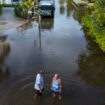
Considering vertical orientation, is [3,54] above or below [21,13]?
below

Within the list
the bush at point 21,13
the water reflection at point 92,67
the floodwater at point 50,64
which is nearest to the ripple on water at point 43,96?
the floodwater at point 50,64

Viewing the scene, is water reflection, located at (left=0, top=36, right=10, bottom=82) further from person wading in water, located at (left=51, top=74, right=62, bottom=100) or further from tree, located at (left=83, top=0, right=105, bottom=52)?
tree, located at (left=83, top=0, right=105, bottom=52)

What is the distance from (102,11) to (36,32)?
11.5 metres

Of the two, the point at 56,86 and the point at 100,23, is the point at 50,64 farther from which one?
the point at 100,23

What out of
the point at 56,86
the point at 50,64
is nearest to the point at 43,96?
the point at 56,86

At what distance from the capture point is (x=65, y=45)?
3416 cm

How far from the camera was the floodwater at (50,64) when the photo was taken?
20266 mm

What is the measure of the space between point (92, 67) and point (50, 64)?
11.2 feet

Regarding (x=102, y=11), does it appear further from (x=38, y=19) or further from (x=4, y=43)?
(x=38, y=19)

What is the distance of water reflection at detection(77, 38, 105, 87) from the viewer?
2359 cm

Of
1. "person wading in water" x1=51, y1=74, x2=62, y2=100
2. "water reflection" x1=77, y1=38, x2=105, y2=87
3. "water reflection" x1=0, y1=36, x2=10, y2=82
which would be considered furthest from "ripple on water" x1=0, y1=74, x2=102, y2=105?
"water reflection" x1=0, y1=36, x2=10, y2=82

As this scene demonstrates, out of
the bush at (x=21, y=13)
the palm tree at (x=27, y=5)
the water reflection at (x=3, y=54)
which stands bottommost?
the water reflection at (x=3, y=54)

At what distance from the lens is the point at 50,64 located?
2711cm

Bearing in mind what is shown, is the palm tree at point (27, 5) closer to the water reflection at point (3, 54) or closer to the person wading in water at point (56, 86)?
the water reflection at point (3, 54)
